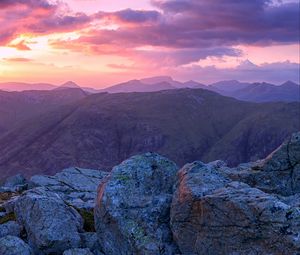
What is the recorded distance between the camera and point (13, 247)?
73.0ft

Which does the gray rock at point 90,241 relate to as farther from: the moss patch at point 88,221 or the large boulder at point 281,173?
the large boulder at point 281,173

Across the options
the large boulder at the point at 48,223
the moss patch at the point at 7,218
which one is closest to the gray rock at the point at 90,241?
the large boulder at the point at 48,223

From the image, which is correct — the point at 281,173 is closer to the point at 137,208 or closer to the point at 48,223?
the point at 137,208

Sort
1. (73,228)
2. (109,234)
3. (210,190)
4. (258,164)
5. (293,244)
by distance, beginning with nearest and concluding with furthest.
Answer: (293,244) < (210,190) < (109,234) < (73,228) < (258,164)

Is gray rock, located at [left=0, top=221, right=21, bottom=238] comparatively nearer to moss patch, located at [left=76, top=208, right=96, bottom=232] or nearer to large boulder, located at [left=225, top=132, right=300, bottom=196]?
moss patch, located at [left=76, top=208, right=96, bottom=232]

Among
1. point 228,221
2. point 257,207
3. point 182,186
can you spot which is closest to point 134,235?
point 182,186

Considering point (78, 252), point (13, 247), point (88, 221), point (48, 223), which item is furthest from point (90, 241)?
point (88, 221)

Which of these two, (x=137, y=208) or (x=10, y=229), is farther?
(x=10, y=229)

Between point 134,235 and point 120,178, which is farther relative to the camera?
point 120,178

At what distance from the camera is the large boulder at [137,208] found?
21.8m

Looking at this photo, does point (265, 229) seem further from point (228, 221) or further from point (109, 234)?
point (109, 234)

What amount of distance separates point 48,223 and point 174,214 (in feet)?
25.0

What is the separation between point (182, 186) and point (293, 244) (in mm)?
6745

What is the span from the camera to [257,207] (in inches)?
719
